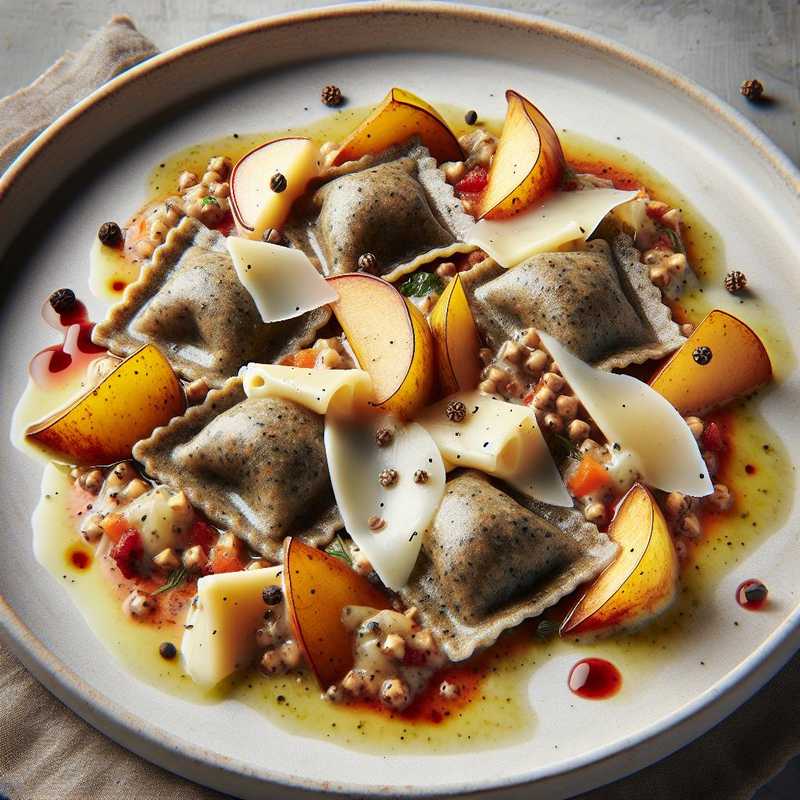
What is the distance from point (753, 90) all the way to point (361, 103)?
102 inches

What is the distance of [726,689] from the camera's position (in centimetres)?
491

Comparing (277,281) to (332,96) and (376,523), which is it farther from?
(332,96)

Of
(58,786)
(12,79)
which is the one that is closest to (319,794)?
(58,786)

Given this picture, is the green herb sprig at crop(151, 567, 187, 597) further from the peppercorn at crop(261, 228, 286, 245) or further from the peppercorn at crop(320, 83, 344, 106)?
the peppercorn at crop(320, 83, 344, 106)

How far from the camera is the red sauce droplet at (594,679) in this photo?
5.12 m

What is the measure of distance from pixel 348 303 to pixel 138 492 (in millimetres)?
1422

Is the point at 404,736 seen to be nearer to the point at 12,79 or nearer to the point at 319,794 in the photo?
the point at 319,794

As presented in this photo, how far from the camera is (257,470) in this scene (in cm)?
553

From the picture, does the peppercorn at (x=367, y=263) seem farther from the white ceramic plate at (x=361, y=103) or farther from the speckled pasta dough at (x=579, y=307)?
the white ceramic plate at (x=361, y=103)

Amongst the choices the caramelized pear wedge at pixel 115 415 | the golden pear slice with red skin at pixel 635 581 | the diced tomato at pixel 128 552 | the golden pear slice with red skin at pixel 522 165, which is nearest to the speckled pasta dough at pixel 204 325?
the caramelized pear wedge at pixel 115 415

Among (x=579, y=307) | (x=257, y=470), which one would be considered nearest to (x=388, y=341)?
(x=257, y=470)

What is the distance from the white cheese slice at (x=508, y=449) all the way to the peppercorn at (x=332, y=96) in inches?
101

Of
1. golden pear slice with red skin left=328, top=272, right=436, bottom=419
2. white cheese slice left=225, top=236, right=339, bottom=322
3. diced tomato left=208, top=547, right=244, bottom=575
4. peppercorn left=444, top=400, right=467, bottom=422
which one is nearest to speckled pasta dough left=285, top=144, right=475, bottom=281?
white cheese slice left=225, top=236, right=339, bottom=322

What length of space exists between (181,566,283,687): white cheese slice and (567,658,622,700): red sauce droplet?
139 cm
